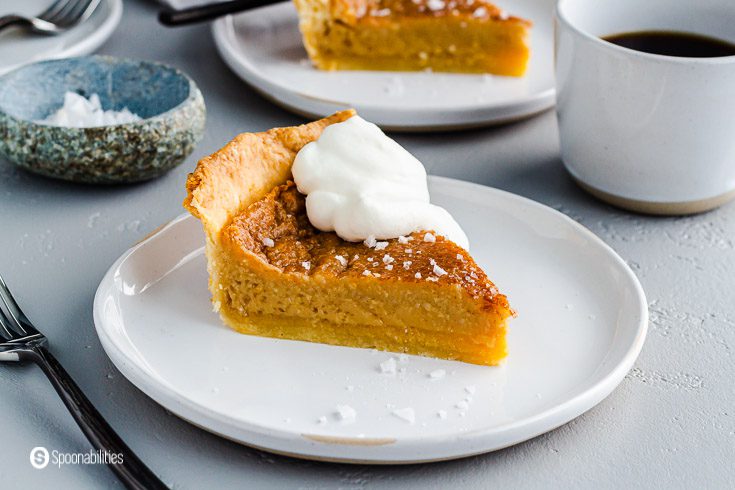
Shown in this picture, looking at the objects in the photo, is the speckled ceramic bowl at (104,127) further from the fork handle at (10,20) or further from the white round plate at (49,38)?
the fork handle at (10,20)

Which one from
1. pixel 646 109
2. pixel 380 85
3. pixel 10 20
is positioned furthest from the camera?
pixel 10 20

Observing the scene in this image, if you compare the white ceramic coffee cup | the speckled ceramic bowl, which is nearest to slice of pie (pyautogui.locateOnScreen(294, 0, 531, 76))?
the white ceramic coffee cup

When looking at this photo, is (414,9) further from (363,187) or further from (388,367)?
(388,367)

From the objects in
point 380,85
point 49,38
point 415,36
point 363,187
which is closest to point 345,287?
point 363,187

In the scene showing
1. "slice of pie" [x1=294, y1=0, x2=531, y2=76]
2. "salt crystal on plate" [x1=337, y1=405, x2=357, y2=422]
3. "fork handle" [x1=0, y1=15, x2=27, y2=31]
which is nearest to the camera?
"salt crystal on plate" [x1=337, y1=405, x2=357, y2=422]

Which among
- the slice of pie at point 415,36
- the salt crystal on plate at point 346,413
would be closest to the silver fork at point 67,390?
the salt crystal on plate at point 346,413

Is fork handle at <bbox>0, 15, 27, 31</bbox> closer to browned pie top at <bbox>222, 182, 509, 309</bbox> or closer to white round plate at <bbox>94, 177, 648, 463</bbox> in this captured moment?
white round plate at <bbox>94, 177, 648, 463</bbox>

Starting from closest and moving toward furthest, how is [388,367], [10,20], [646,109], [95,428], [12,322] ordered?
[95,428], [388,367], [12,322], [646,109], [10,20]
